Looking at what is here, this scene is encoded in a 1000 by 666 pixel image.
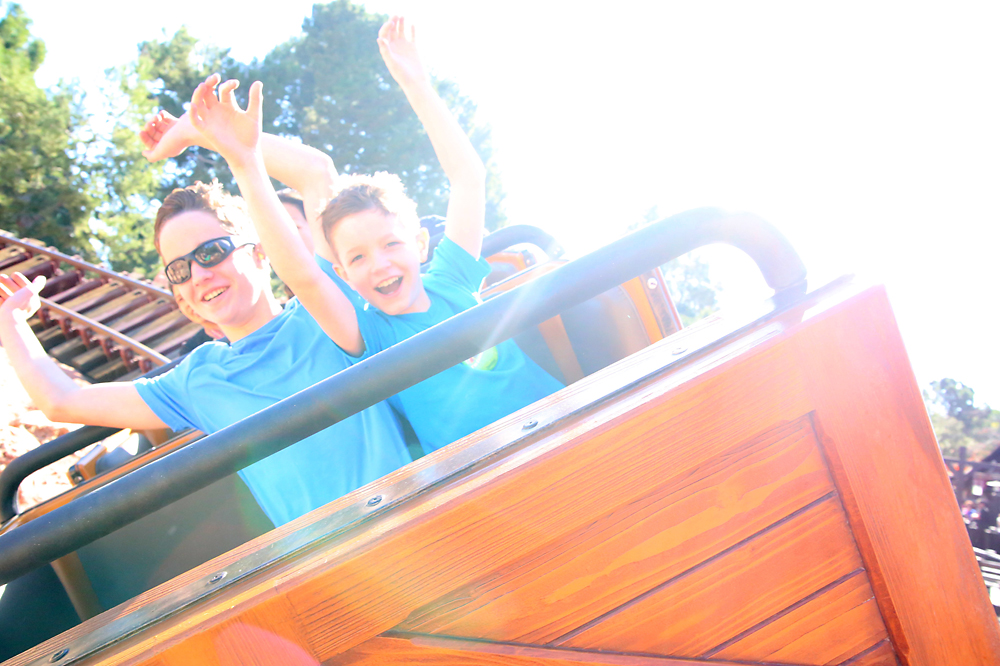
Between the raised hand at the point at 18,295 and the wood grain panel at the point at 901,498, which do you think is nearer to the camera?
the wood grain panel at the point at 901,498

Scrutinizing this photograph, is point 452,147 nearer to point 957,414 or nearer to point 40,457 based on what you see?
point 40,457

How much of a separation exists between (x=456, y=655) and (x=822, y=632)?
0.48m

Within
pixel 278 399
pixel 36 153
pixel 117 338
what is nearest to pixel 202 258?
pixel 278 399

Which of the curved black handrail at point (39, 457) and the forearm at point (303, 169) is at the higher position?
the forearm at point (303, 169)

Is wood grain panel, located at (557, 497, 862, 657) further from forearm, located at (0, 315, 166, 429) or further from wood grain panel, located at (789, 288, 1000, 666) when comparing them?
forearm, located at (0, 315, 166, 429)

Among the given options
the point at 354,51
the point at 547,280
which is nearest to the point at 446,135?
the point at 547,280

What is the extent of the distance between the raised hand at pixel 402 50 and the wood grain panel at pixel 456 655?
1.36 meters

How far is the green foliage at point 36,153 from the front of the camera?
10484 millimetres

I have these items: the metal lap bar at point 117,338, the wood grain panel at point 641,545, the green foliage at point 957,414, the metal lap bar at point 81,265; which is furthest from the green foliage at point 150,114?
the green foliage at point 957,414

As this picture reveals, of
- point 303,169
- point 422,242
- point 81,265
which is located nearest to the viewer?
point 422,242

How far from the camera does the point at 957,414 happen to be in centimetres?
3228

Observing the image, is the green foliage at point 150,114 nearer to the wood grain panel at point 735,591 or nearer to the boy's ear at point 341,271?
the boy's ear at point 341,271

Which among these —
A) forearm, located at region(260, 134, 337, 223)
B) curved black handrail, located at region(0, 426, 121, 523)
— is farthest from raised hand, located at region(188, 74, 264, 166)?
curved black handrail, located at region(0, 426, 121, 523)

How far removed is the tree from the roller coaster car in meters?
16.2
